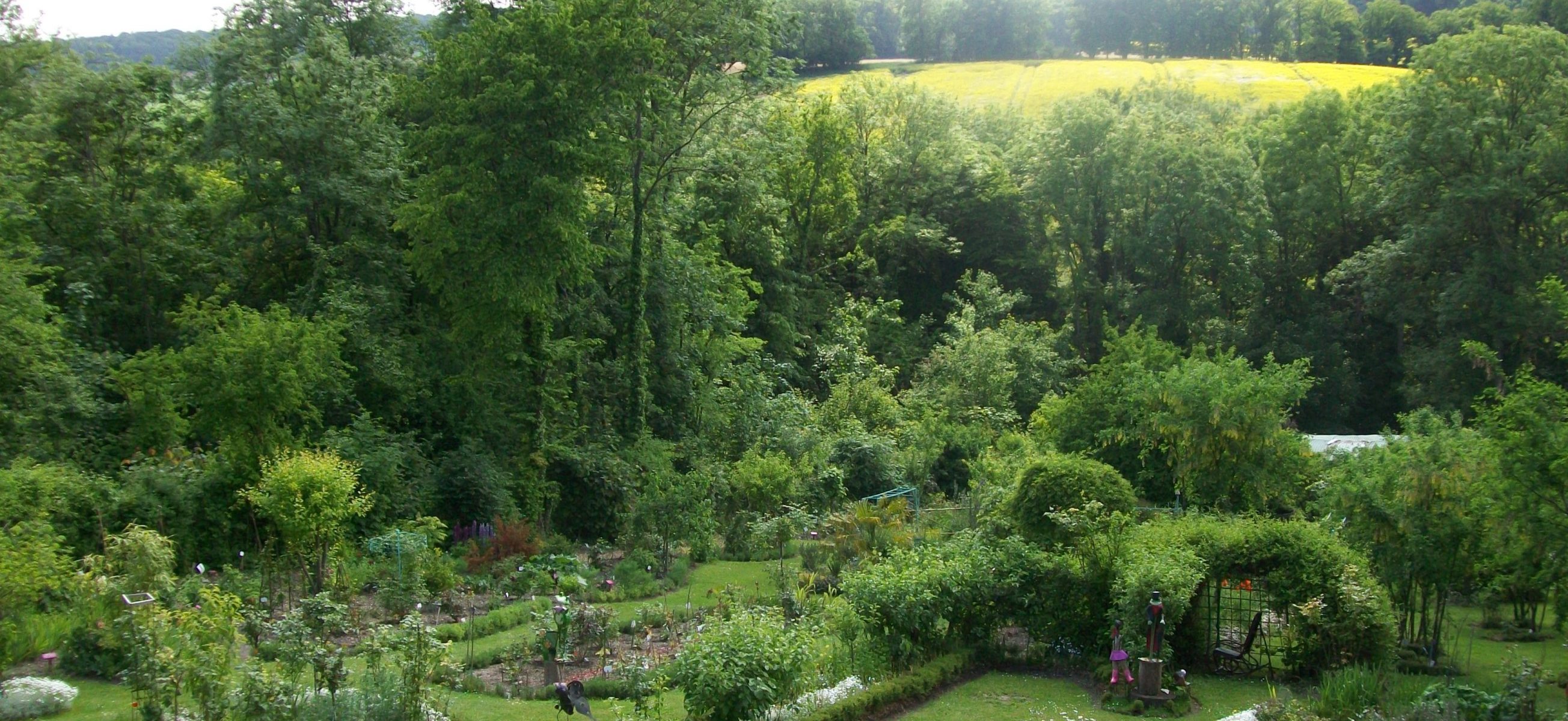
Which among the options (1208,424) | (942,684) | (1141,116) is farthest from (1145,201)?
(942,684)

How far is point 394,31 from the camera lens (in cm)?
3048

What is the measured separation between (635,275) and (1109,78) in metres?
51.4

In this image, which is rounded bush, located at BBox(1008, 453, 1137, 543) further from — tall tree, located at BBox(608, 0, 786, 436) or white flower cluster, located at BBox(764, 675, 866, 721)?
tall tree, located at BBox(608, 0, 786, 436)

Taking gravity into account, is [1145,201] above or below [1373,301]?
above

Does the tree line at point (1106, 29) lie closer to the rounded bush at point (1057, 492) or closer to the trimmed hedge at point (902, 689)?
the rounded bush at point (1057, 492)

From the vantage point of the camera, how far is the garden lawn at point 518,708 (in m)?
Answer: 12.1

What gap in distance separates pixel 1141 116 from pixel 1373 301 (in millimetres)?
11125

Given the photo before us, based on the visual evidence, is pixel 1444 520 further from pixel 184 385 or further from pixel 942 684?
pixel 184 385

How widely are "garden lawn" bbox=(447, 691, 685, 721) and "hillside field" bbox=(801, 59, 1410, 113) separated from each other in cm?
5257

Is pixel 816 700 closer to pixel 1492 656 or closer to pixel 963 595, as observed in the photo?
pixel 963 595

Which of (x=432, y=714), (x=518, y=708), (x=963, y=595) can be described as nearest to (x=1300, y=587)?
(x=963, y=595)

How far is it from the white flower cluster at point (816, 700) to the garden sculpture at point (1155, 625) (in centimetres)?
372

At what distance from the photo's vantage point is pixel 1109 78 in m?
71.6

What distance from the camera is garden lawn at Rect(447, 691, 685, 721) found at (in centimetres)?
1209
